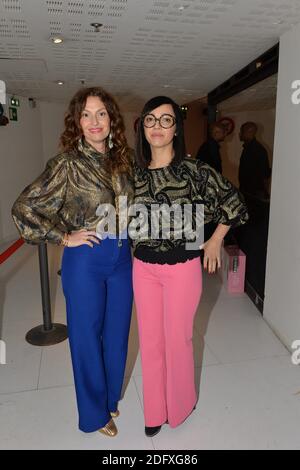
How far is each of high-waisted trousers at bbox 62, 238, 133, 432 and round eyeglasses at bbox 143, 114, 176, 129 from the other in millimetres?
522

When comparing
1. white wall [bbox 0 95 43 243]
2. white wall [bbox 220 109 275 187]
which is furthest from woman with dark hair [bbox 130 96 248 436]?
white wall [bbox 0 95 43 243]

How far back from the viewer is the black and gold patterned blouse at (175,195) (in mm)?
1606

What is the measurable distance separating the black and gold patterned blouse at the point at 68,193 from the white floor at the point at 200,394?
1029mm

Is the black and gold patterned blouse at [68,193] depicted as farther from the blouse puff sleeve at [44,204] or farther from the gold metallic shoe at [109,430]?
the gold metallic shoe at [109,430]

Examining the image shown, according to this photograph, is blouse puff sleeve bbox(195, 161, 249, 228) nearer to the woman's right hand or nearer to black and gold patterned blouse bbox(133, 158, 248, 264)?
black and gold patterned blouse bbox(133, 158, 248, 264)

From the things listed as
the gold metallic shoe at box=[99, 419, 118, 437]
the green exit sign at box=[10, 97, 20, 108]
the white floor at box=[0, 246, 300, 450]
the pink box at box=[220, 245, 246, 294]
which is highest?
the green exit sign at box=[10, 97, 20, 108]

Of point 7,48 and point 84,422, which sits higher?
point 7,48

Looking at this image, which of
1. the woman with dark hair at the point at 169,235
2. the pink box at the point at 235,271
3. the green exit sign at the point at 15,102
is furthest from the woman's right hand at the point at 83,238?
the green exit sign at the point at 15,102

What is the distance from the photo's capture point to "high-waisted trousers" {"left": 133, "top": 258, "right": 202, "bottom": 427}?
167 cm
